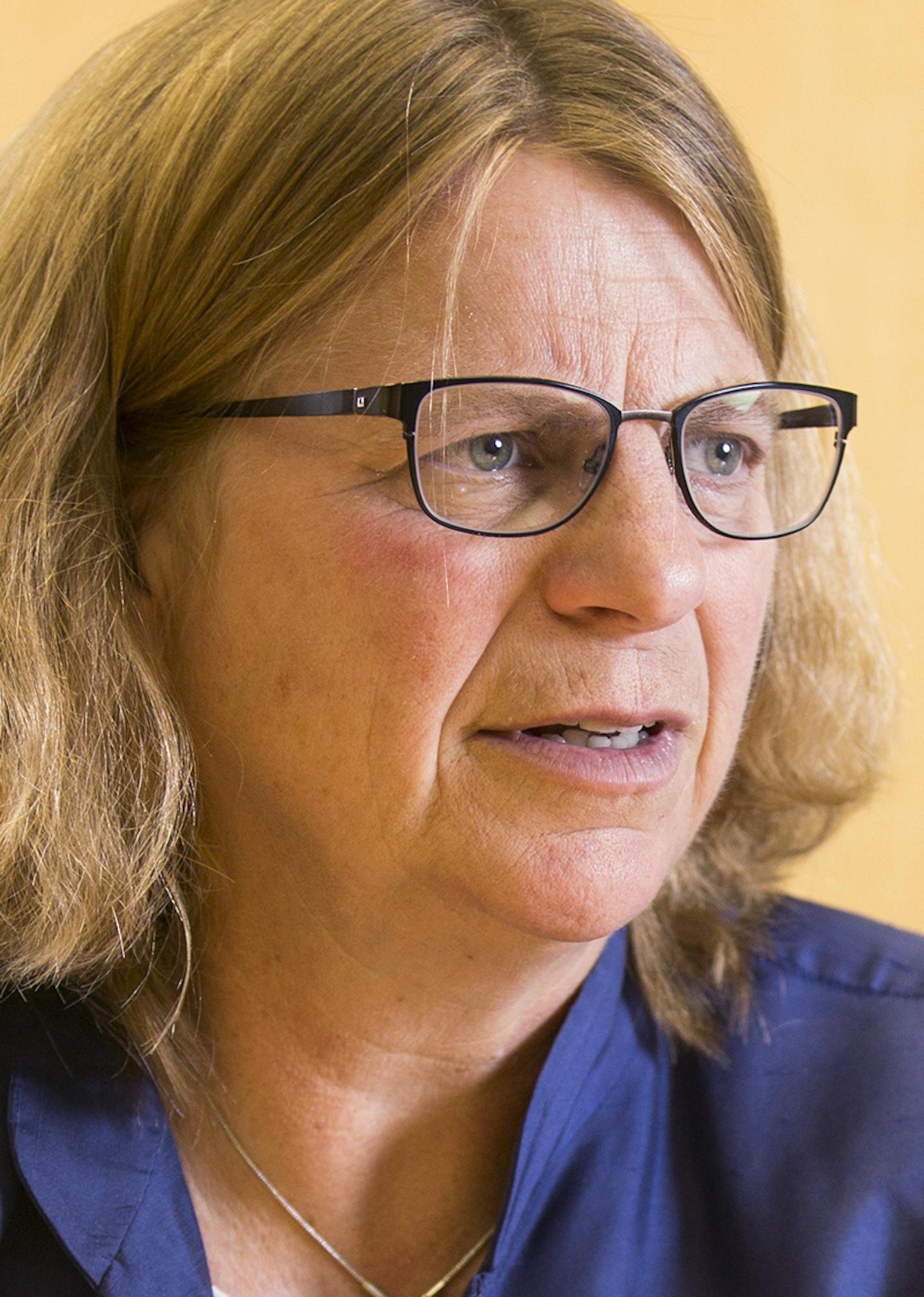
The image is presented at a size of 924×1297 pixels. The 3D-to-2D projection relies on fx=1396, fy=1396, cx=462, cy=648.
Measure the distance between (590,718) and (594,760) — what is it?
4 cm

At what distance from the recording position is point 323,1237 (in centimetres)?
125

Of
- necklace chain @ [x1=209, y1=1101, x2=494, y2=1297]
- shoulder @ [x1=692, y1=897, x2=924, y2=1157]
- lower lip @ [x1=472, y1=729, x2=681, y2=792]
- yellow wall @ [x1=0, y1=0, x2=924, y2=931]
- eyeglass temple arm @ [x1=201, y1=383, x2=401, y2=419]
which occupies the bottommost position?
necklace chain @ [x1=209, y1=1101, x2=494, y2=1297]

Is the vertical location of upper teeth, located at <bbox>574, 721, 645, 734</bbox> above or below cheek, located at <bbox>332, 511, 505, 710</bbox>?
below

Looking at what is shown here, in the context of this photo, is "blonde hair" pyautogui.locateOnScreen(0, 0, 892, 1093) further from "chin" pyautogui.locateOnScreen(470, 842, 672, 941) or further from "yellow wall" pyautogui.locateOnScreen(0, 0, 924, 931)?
"yellow wall" pyautogui.locateOnScreen(0, 0, 924, 931)

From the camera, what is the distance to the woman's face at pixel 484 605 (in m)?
1.07

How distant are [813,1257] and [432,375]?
784 millimetres

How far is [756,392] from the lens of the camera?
1.21m

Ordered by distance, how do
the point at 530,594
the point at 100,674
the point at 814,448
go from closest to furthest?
the point at 530,594
the point at 100,674
the point at 814,448

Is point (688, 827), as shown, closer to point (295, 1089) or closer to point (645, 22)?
point (295, 1089)

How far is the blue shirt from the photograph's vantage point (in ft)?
3.76

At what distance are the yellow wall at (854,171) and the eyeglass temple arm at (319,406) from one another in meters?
0.96

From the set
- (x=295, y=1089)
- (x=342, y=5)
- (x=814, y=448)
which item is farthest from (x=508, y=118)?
(x=295, y=1089)

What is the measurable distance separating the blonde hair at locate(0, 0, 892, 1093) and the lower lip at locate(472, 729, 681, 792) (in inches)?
12.0

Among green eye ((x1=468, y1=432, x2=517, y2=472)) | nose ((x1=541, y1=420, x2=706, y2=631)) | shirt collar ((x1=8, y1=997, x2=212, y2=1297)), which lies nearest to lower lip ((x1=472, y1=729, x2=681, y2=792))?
nose ((x1=541, y1=420, x2=706, y2=631))
